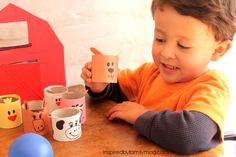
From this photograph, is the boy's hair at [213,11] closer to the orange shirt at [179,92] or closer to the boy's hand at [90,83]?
the orange shirt at [179,92]

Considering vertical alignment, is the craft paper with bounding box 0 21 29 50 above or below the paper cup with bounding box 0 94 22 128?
above

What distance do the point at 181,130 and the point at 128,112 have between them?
167 millimetres

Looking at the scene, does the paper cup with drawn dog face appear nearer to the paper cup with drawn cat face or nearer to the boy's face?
the paper cup with drawn cat face

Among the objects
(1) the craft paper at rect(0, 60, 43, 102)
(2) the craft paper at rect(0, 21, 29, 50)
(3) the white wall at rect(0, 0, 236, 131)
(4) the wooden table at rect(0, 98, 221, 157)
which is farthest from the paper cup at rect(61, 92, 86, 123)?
(3) the white wall at rect(0, 0, 236, 131)

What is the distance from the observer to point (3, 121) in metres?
0.97

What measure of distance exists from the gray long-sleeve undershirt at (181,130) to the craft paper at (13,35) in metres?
0.49

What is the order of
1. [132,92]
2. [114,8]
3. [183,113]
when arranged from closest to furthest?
[183,113], [132,92], [114,8]

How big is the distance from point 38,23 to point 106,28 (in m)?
0.36

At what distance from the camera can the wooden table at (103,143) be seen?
828mm

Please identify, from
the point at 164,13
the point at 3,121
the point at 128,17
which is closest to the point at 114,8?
the point at 128,17

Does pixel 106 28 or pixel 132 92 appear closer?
pixel 132 92

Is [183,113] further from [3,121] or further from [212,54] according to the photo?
[3,121]

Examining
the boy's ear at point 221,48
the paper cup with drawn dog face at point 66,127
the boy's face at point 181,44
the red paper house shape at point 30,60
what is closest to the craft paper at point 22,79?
the red paper house shape at point 30,60

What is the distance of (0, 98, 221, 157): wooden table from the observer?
0.83 meters
